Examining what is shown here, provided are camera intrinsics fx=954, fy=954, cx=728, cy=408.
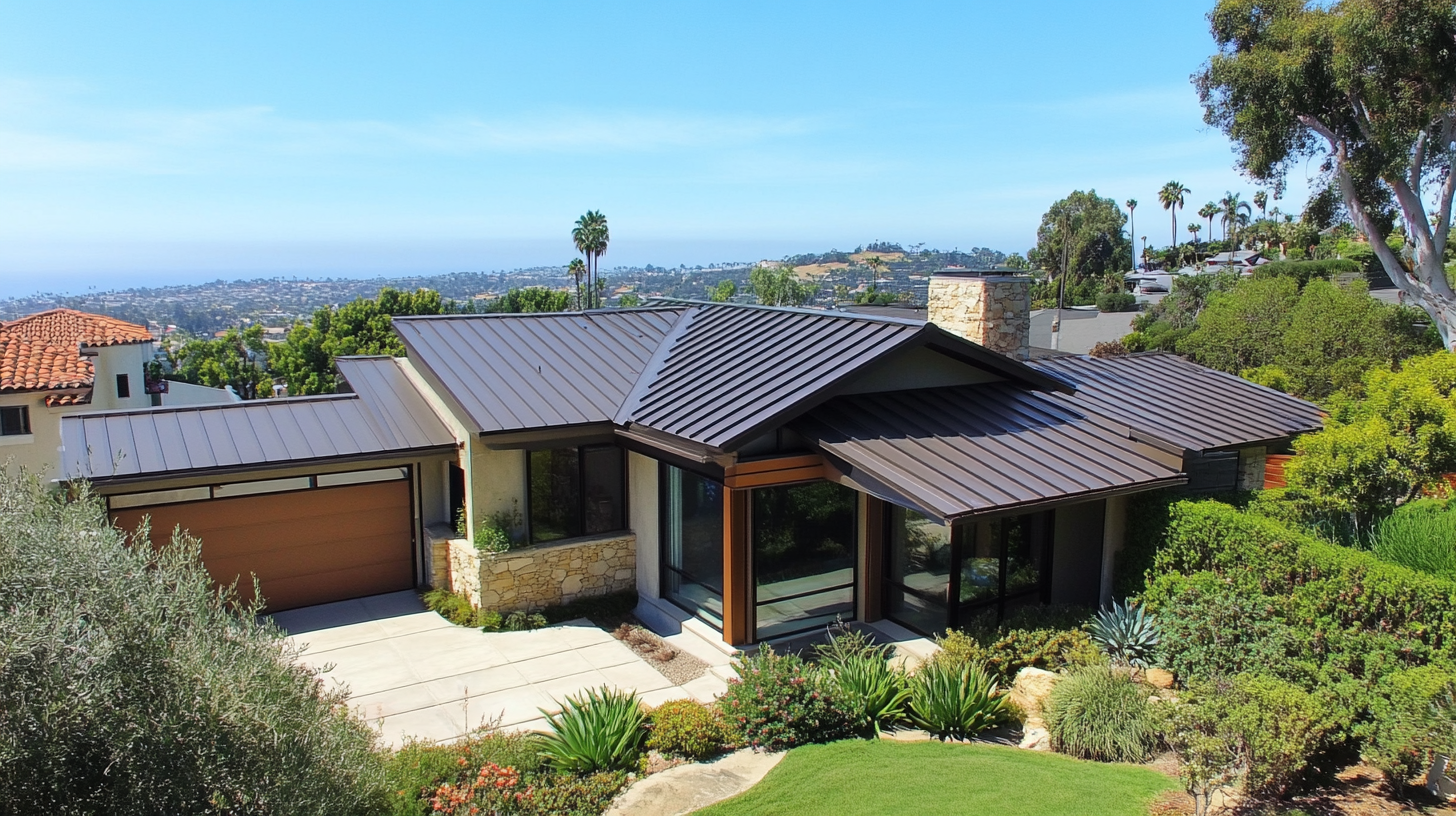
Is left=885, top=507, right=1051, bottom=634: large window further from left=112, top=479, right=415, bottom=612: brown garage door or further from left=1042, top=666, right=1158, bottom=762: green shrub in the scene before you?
left=112, top=479, right=415, bottom=612: brown garage door

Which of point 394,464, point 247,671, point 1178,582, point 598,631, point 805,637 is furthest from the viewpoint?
point 394,464

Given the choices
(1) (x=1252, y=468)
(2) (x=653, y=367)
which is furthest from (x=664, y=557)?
(1) (x=1252, y=468)

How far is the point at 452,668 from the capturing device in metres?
12.5

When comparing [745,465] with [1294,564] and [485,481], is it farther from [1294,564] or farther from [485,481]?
[1294,564]

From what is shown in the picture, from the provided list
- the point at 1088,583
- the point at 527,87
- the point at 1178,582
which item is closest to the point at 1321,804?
the point at 1178,582

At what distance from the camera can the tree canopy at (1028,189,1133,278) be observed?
95625 millimetres

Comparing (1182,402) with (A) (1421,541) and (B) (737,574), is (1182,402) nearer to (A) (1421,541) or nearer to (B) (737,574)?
(A) (1421,541)

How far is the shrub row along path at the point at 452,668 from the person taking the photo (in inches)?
440

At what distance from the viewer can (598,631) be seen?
1381 cm

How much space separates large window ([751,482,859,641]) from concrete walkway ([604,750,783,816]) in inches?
135

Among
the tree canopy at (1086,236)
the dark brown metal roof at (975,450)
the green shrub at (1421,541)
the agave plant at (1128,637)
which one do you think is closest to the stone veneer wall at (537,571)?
the dark brown metal roof at (975,450)

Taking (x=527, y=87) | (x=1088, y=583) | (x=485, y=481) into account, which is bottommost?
(x=1088, y=583)

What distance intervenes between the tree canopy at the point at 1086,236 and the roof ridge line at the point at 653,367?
84.8 m

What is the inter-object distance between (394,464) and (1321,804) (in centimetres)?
1280
